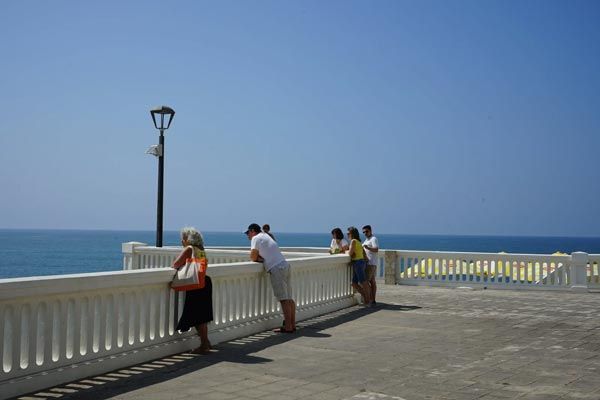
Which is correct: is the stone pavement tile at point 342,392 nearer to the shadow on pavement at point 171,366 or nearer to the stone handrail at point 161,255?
the shadow on pavement at point 171,366

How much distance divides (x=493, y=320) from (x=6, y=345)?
30.2 ft

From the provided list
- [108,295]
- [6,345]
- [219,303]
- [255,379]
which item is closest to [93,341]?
[108,295]

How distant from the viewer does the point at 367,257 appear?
611 inches

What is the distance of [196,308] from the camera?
30.7 feet

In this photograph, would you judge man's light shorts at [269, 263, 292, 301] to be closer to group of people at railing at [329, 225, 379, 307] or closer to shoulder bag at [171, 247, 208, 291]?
shoulder bag at [171, 247, 208, 291]

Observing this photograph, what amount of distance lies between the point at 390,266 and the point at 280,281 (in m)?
10.00

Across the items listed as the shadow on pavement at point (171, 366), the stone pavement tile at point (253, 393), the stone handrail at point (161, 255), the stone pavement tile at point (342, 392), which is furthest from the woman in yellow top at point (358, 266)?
the stone pavement tile at point (253, 393)

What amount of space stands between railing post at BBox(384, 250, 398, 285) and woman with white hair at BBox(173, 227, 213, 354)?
1193 centimetres

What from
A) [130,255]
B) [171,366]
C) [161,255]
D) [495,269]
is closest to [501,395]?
[171,366]

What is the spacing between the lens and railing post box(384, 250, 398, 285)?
2080 cm

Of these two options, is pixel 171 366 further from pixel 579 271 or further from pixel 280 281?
pixel 579 271

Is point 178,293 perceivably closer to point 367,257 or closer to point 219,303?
point 219,303

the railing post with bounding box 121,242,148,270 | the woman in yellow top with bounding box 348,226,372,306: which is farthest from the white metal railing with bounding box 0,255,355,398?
the railing post with bounding box 121,242,148,270

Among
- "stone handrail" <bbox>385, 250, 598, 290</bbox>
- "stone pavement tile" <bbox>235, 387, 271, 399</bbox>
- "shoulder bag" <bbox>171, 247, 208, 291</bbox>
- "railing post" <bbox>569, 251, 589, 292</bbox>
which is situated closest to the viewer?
"stone pavement tile" <bbox>235, 387, 271, 399</bbox>
